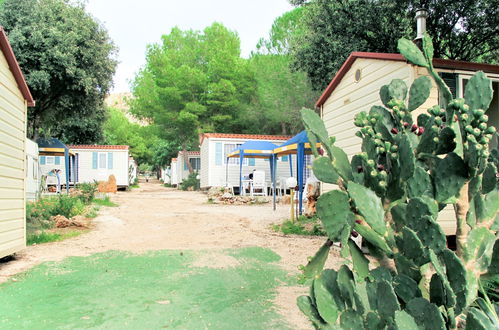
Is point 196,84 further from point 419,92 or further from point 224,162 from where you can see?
point 419,92

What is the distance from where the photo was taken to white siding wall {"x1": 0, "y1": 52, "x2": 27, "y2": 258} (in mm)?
4328

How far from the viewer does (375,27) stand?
1029 centimetres

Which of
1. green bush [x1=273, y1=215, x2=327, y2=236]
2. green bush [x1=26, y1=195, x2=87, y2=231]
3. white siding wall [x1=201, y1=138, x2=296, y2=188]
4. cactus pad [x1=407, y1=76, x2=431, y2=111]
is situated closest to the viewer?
cactus pad [x1=407, y1=76, x2=431, y2=111]

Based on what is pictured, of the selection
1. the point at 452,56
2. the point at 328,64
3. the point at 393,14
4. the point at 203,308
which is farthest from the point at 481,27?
the point at 203,308

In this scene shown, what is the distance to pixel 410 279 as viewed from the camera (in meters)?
1.01

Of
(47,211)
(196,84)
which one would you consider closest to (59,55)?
(47,211)

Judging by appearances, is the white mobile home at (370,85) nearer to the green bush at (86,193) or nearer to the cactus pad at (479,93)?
the cactus pad at (479,93)

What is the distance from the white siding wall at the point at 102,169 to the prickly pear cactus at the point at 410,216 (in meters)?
23.8

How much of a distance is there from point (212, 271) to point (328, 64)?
783 centimetres

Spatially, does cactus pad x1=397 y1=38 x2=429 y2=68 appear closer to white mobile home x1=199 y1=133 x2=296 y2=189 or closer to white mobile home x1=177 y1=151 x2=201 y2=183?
white mobile home x1=199 y1=133 x2=296 y2=189

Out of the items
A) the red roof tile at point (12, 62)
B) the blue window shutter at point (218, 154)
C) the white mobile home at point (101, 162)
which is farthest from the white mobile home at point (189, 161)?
the red roof tile at point (12, 62)

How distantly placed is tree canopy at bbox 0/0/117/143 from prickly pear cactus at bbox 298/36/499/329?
1373 centimetres

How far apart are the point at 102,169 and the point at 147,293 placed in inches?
845

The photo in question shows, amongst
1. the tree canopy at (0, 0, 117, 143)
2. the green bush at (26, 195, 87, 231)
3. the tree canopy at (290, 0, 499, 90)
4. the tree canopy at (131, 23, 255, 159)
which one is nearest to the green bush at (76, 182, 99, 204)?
the green bush at (26, 195, 87, 231)
